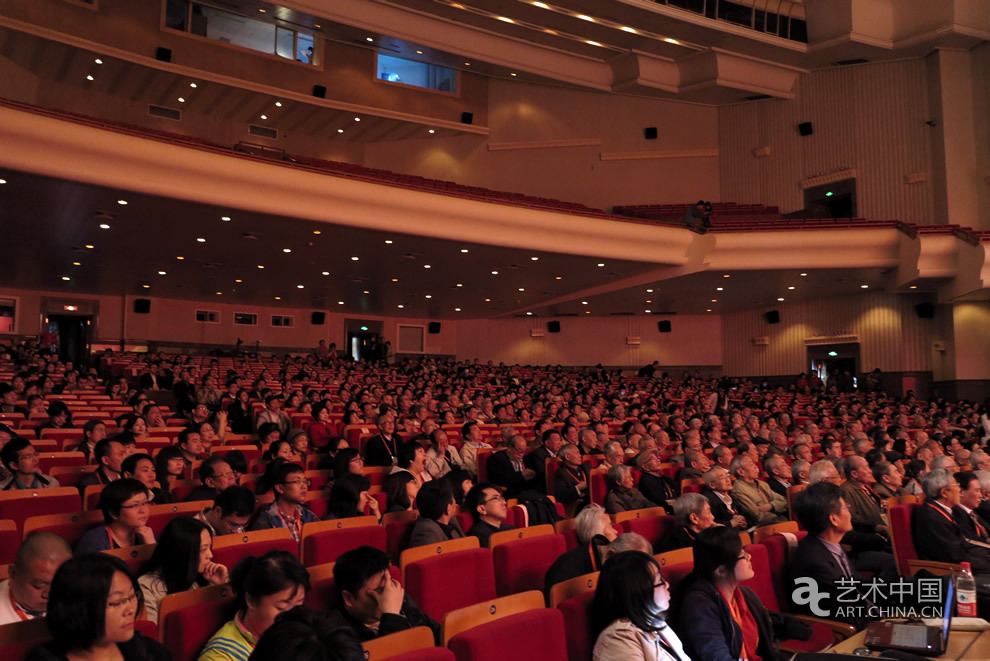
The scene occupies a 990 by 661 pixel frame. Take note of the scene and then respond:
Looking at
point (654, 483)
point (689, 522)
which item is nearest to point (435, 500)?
point (689, 522)

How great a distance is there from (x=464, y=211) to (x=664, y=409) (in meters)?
4.67

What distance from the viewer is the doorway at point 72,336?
16.8m

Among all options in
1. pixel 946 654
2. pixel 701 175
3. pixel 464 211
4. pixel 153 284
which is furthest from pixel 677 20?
pixel 946 654

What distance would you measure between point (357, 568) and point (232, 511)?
1.22m

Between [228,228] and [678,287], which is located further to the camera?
[678,287]

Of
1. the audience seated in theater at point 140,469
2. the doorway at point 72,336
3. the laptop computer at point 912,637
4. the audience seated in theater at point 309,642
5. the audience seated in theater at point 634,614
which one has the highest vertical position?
the doorway at point 72,336

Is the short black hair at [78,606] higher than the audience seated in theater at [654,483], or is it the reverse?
the short black hair at [78,606]

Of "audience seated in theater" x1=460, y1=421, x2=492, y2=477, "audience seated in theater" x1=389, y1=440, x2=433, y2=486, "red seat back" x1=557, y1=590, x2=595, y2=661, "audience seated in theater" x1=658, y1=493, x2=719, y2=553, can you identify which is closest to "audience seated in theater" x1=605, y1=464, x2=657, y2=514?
"audience seated in theater" x1=658, y1=493, x2=719, y2=553

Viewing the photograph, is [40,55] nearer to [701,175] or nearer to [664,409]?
[664,409]

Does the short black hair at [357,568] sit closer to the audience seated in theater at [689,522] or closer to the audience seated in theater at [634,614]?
the audience seated in theater at [634,614]

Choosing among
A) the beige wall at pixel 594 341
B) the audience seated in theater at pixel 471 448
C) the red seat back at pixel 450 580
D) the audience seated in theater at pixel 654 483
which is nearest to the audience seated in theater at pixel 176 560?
the red seat back at pixel 450 580

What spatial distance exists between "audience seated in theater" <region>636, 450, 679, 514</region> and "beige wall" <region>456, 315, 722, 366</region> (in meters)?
15.8

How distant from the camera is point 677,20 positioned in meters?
15.8

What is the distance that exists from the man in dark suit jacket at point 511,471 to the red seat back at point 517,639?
3.56 metres
